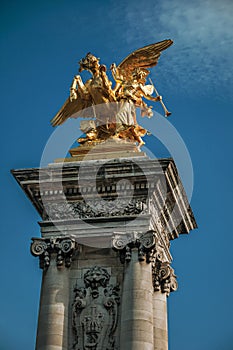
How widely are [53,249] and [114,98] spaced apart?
5.54 metres

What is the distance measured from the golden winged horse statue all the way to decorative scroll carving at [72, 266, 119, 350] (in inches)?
187

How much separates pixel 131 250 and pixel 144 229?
0.73m

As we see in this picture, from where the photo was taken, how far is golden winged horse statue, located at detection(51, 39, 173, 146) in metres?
23.8

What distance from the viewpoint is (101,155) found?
2275cm

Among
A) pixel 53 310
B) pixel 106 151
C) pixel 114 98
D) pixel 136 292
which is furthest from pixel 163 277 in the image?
pixel 114 98

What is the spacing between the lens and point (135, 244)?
822 inches

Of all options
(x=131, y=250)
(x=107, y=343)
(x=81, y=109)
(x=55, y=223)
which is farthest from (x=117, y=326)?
(x=81, y=109)

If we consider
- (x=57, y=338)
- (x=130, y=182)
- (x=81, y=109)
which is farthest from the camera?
(x=81, y=109)

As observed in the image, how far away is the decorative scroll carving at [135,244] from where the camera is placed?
20730 mm

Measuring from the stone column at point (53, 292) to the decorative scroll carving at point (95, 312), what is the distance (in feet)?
1.07

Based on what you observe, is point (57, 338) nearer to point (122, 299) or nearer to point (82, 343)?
point (82, 343)

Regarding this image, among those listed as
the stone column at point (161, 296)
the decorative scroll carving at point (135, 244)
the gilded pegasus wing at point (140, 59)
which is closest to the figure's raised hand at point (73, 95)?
the gilded pegasus wing at point (140, 59)

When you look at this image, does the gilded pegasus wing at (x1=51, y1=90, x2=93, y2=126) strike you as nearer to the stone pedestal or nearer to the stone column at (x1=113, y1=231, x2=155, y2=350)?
the stone pedestal

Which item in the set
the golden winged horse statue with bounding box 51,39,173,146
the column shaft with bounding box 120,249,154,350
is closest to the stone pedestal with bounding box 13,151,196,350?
the column shaft with bounding box 120,249,154,350
